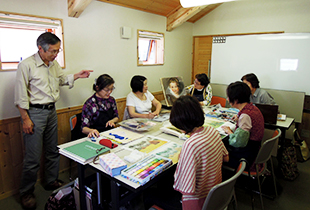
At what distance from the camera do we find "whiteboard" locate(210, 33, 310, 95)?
3668 millimetres

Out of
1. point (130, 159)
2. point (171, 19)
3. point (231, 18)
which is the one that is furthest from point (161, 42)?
point (130, 159)

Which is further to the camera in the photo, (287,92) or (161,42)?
(161,42)

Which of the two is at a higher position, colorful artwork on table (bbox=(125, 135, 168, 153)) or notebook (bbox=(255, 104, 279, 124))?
notebook (bbox=(255, 104, 279, 124))

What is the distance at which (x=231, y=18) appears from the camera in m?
4.49

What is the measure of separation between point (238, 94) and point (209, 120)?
635mm

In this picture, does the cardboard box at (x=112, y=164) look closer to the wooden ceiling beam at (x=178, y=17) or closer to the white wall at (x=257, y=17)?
the wooden ceiling beam at (x=178, y=17)

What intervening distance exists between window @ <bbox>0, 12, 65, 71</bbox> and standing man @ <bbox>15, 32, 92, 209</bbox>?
13.7 inches

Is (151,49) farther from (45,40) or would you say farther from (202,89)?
(45,40)

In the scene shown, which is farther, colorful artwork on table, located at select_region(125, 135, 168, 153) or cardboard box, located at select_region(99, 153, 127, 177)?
colorful artwork on table, located at select_region(125, 135, 168, 153)

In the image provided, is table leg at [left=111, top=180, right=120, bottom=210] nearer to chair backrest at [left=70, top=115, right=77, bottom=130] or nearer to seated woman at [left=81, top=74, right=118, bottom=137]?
seated woman at [left=81, top=74, right=118, bottom=137]

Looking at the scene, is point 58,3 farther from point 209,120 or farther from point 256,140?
point 256,140

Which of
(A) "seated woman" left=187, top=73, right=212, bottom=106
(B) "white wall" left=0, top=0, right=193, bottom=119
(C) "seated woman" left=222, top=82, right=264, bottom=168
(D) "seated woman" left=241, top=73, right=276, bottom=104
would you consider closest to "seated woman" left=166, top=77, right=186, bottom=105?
(A) "seated woman" left=187, top=73, right=212, bottom=106

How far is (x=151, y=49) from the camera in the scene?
4324 millimetres

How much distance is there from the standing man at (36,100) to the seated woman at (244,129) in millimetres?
1869
